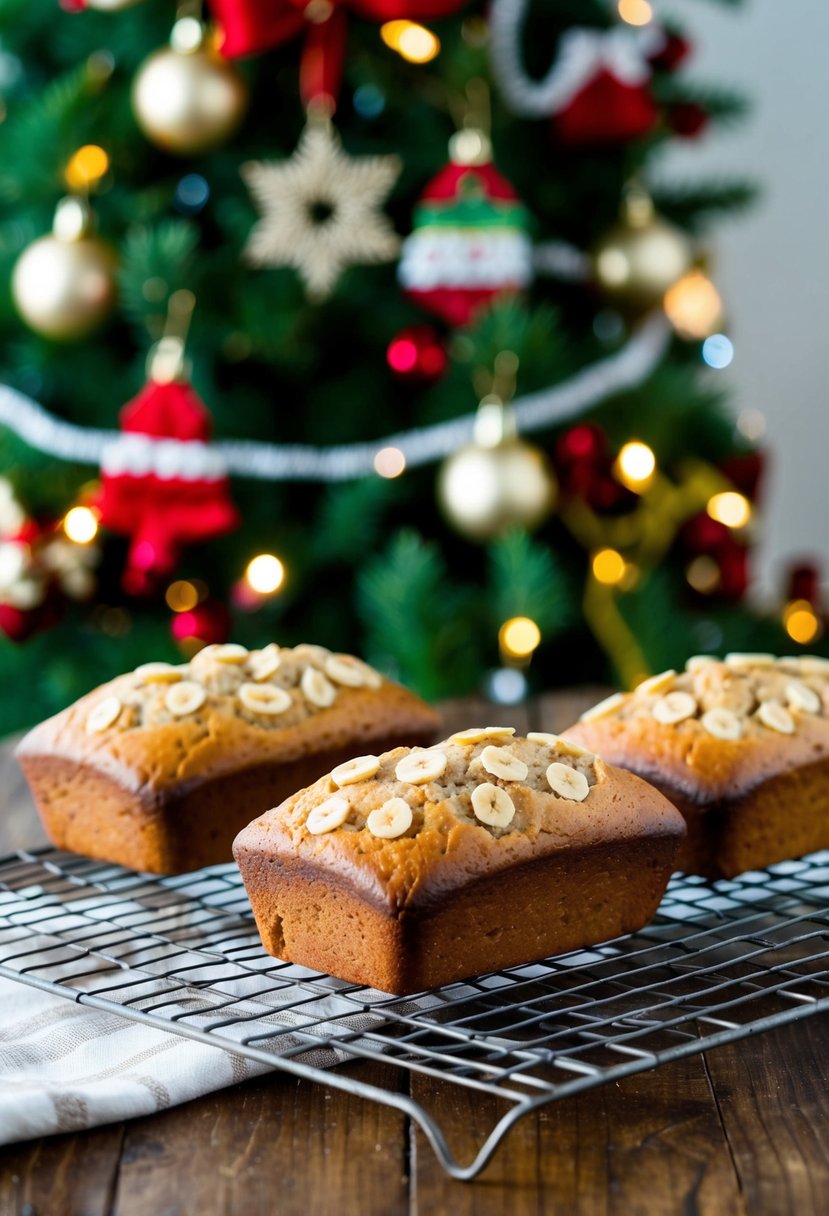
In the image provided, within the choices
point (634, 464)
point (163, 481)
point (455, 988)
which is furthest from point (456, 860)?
point (634, 464)

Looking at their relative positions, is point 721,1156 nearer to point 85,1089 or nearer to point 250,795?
point 85,1089

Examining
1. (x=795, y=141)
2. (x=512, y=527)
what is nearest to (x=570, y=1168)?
(x=512, y=527)

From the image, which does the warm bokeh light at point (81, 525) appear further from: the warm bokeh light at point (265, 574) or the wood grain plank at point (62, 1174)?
the wood grain plank at point (62, 1174)

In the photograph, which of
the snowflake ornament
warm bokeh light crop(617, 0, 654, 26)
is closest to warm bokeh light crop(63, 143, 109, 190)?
the snowflake ornament

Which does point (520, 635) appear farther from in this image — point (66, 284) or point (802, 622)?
point (66, 284)

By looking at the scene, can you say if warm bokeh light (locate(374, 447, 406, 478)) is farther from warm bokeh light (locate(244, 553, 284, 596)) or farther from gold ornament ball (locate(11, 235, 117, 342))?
gold ornament ball (locate(11, 235, 117, 342))

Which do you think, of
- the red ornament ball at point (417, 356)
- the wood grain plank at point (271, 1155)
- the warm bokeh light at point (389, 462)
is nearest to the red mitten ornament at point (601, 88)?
the red ornament ball at point (417, 356)
